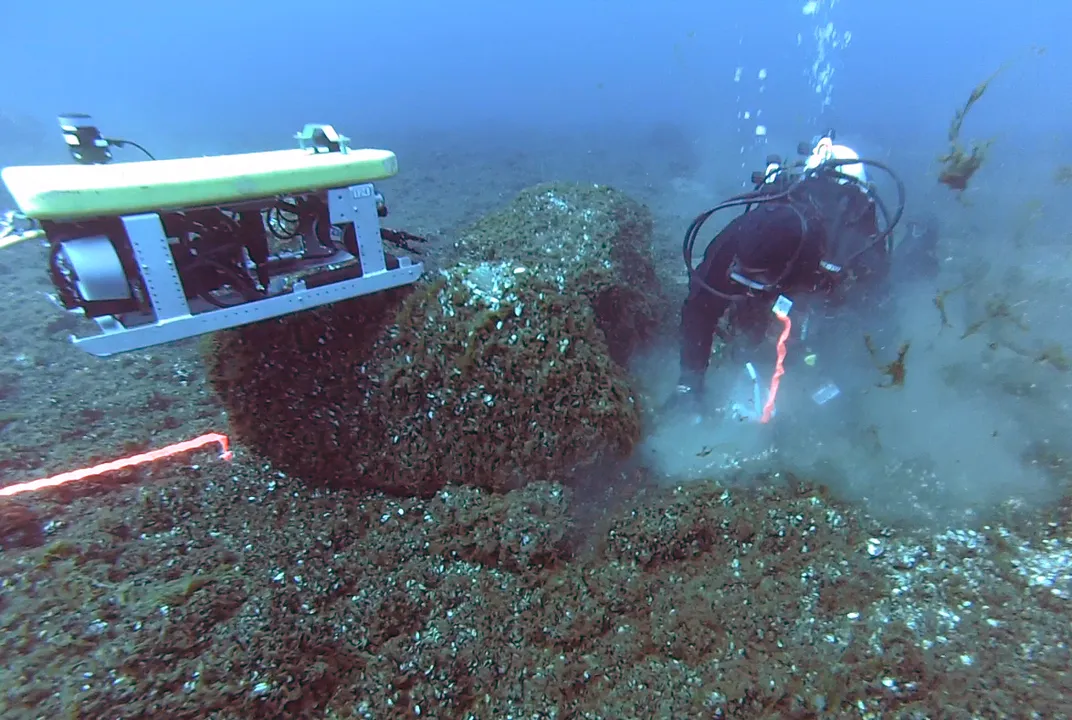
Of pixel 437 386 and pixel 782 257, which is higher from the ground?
pixel 782 257

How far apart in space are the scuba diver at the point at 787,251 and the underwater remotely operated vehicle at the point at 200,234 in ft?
8.74

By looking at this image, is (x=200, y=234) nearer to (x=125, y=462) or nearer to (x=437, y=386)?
(x=437, y=386)

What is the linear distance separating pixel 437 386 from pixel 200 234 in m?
1.70

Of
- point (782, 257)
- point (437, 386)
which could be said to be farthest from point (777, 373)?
point (437, 386)

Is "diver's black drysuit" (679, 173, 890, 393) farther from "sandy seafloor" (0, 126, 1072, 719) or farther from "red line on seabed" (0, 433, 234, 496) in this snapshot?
"red line on seabed" (0, 433, 234, 496)

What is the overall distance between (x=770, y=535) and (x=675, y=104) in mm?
43344

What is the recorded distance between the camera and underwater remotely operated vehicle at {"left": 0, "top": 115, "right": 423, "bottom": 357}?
8.74 feet

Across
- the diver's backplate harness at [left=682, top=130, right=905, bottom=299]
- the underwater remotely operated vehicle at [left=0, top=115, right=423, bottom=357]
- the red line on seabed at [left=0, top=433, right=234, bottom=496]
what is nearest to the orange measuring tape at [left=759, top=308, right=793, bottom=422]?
the diver's backplate harness at [left=682, top=130, right=905, bottom=299]

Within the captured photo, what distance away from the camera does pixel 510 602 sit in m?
3.07

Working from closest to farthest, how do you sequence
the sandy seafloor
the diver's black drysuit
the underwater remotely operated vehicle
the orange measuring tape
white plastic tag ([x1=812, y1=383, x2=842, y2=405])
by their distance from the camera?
the sandy seafloor < the underwater remotely operated vehicle < the diver's black drysuit < the orange measuring tape < white plastic tag ([x1=812, y1=383, x2=842, y2=405])

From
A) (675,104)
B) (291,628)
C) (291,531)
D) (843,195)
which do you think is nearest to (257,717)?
(291,628)

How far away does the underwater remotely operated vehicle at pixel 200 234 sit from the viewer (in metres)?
2.66

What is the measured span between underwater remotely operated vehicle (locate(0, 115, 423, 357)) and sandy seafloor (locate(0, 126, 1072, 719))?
1.28 m

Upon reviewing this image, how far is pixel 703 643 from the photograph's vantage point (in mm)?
2789
